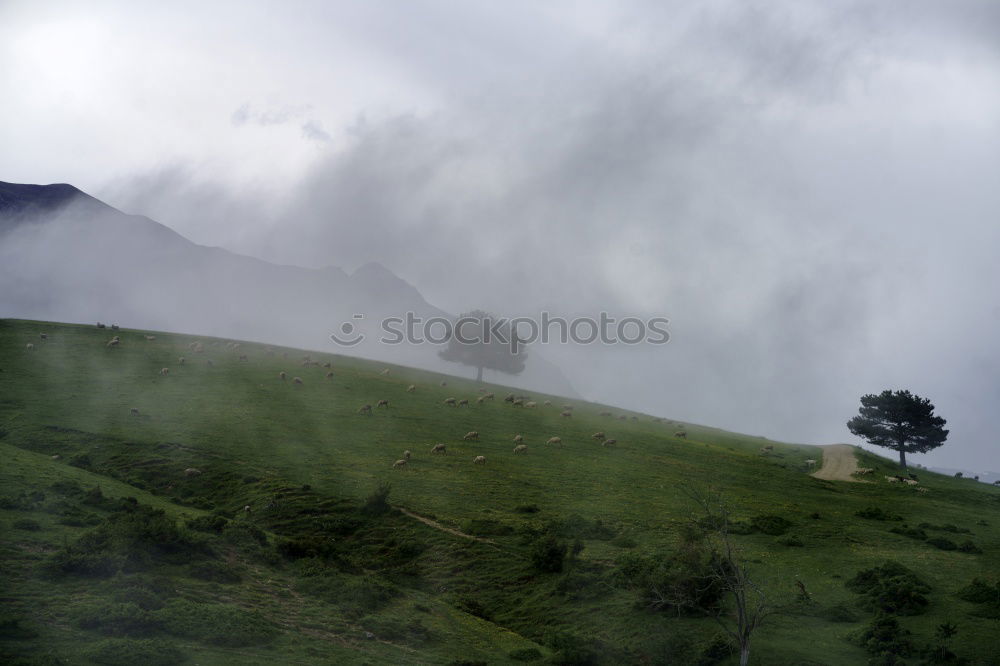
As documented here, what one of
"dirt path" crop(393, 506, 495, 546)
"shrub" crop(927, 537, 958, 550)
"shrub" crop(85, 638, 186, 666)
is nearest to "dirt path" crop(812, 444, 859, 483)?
"shrub" crop(927, 537, 958, 550)

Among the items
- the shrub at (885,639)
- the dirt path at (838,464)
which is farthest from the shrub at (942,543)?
the dirt path at (838,464)

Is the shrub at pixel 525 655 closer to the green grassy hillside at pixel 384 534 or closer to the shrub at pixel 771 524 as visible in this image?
the green grassy hillside at pixel 384 534

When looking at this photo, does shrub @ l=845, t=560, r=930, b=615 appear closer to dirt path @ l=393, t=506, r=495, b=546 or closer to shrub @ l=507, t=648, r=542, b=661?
shrub @ l=507, t=648, r=542, b=661

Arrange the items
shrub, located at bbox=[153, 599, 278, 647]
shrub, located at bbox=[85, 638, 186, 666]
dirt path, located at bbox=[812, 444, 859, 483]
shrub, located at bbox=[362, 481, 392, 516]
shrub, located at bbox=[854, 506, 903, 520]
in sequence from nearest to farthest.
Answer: shrub, located at bbox=[85, 638, 186, 666] → shrub, located at bbox=[153, 599, 278, 647] → shrub, located at bbox=[362, 481, 392, 516] → shrub, located at bbox=[854, 506, 903, 520] → dirt path, located at bbox=[812, 444, 859, 483]

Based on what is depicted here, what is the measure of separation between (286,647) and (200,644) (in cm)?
264

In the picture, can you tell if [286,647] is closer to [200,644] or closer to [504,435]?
[200,644]

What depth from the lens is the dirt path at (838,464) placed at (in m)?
57.5

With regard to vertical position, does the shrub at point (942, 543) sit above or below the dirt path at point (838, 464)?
below

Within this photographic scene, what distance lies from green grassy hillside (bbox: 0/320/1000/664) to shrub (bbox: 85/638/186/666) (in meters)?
0.07

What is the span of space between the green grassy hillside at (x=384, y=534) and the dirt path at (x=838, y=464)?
2.32m

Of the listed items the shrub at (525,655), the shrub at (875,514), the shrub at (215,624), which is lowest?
the shrub at (525,655)

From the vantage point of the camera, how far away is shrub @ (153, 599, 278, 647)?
2047cm

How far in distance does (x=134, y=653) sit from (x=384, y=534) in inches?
629

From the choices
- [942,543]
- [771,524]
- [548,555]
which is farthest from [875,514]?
[548,555]
